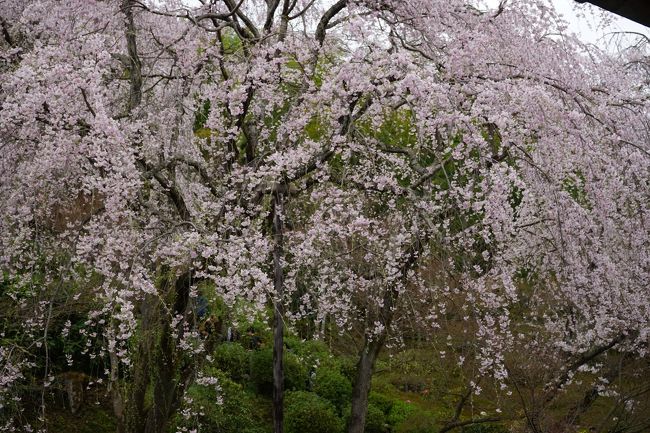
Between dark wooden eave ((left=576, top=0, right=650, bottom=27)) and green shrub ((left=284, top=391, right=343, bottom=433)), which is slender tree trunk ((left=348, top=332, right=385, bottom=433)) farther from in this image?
dark wooden eave ((left=576, top=0, right=650, bottom=27))

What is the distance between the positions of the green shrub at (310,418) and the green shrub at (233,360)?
49.4 inches

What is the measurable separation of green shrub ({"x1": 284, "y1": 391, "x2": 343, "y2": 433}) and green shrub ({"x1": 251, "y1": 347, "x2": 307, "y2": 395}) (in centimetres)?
86

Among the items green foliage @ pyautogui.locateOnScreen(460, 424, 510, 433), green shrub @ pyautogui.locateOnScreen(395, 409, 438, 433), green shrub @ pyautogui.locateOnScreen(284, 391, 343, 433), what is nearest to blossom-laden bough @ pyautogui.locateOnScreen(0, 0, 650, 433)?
green shrub @ pyautogui.locateOnScreen(284, 391, 343, 433)

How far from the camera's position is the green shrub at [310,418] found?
26.2 ft

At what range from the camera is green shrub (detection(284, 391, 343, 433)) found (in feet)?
26.2

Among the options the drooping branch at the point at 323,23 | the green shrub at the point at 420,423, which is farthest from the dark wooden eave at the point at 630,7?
the green shrub at the point at 420,423

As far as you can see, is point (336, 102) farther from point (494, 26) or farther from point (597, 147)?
point (597, 147)

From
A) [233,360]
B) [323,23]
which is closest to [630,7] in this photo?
[323,23]

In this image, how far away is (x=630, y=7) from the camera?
112 cm

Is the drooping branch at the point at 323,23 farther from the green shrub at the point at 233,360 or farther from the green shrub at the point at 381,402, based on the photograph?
the green shrub at the point at 381,402

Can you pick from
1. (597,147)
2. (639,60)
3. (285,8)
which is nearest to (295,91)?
(285,8)

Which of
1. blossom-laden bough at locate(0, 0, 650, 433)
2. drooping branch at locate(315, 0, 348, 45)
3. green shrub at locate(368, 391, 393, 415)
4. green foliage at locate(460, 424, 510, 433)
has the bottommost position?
green foliage at locate(460, 424, 510, 433)

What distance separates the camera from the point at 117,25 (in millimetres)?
5766

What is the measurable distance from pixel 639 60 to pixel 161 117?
475 centimetres
